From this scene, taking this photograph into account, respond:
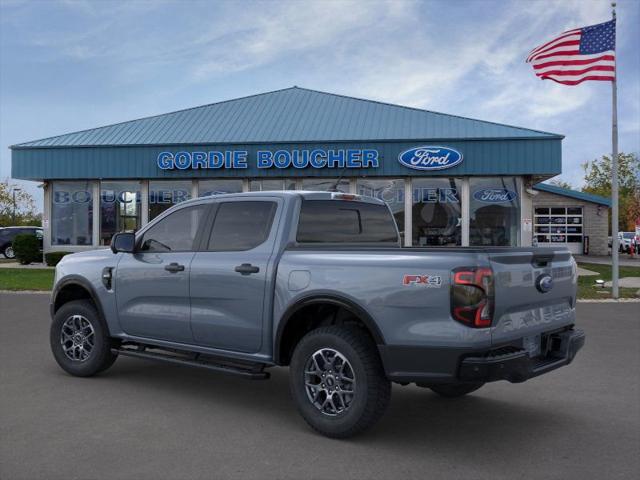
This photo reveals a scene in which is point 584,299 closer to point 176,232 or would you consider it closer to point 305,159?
point 176,232

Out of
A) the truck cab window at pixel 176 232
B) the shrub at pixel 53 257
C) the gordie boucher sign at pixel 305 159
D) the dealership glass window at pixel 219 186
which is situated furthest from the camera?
the dealership glass window at pixel 219 186

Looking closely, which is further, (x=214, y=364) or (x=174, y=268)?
(x=174, y=268)

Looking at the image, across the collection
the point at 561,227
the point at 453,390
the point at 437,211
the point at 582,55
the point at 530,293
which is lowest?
the point at 453,390

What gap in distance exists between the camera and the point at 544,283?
488 cm

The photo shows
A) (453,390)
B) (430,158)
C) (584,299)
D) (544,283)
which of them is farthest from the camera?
(430,158)

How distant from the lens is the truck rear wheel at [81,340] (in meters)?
6.83

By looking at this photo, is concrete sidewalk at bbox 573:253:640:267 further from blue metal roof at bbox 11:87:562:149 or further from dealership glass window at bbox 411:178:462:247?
blue metal roof at bbox 11:87:562:149

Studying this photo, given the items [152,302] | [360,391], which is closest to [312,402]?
[360,391]

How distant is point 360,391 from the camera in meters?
4.71

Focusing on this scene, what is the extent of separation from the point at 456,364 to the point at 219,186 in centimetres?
2206

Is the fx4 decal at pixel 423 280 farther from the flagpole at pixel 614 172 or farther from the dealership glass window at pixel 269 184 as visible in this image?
the dealership glass window at pixel 269 184

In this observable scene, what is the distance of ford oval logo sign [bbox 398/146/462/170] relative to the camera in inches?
922

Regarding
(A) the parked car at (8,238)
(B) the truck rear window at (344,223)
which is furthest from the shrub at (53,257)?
(B) the truck rear window at (344,223)

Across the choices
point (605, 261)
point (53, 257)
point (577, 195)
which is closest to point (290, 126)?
point (53, 257)
